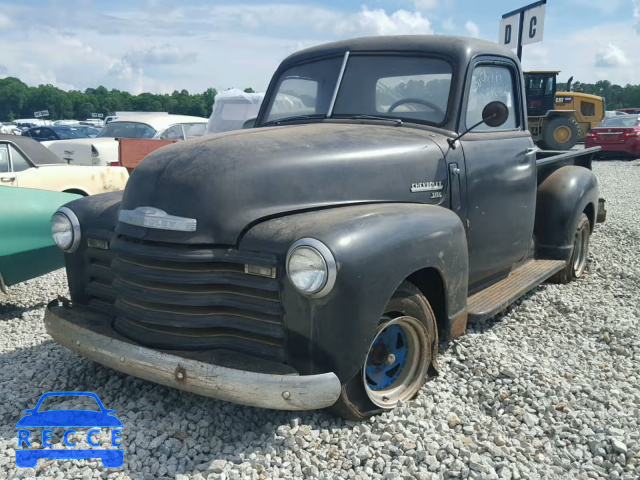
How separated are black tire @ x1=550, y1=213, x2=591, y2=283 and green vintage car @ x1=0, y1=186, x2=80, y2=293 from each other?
4473 mm

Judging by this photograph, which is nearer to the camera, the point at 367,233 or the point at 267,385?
the point at 267,385

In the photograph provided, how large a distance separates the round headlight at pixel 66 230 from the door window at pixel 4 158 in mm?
4497

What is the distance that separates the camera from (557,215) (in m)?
5.40

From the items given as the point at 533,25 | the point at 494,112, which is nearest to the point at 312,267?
the point at 494,112

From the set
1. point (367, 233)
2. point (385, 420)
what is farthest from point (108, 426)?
point (367, 233)

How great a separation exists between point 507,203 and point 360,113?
4.13 ft

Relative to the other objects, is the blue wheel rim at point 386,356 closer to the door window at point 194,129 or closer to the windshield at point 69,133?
Answer: the door window at point 194,129

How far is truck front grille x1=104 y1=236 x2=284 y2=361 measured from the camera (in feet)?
9.42

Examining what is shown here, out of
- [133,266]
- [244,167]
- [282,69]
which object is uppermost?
[282,69]

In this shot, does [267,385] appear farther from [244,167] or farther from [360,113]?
[360,113]

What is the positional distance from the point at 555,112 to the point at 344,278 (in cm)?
1772

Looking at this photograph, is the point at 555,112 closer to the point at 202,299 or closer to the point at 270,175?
the point at 270,175

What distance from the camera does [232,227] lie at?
2.95 metres

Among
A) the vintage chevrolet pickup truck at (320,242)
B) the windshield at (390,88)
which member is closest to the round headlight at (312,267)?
the vintage chevrolet pickup truck at (320,242)
